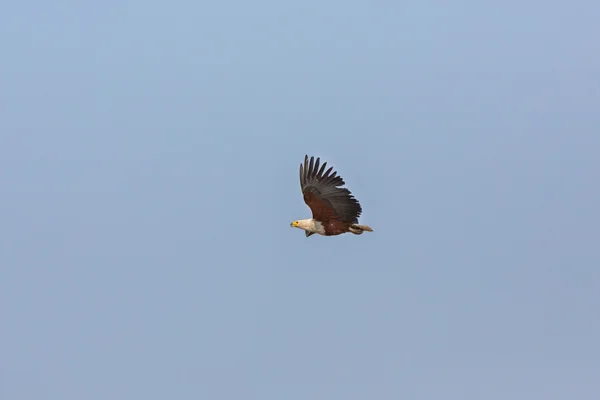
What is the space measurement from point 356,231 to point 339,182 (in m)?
Answer: 3.12

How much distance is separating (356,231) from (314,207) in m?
2.56

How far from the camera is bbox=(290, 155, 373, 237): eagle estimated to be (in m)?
109

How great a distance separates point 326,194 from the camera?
110 m

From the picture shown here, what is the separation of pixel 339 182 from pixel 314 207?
7.00ft

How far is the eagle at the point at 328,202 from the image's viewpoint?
10925 cm

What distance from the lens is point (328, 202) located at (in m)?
110

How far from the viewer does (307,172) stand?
10938 centimetres

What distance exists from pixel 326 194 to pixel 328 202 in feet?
1.73

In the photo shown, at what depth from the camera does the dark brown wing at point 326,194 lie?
109 meters

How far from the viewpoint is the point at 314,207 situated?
110375mm

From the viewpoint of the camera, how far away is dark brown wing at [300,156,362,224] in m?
109

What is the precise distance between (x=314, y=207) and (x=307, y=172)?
210 centimetres
